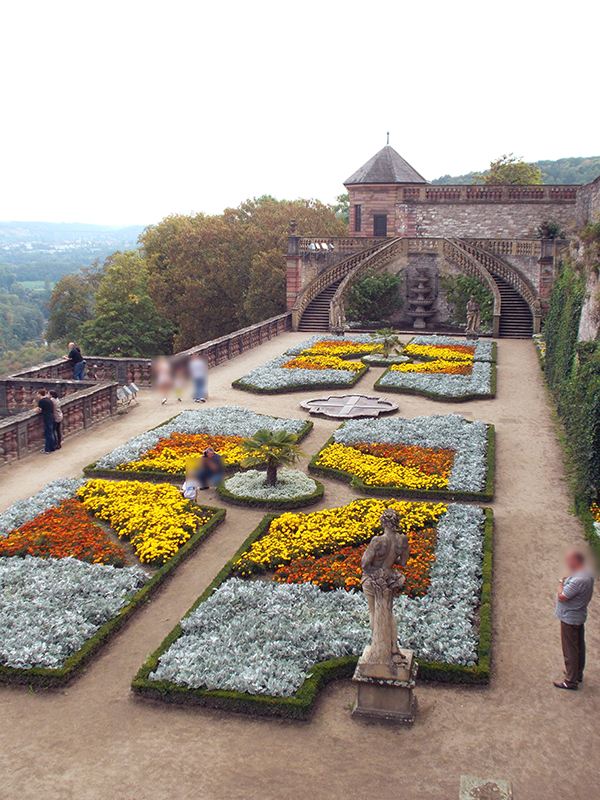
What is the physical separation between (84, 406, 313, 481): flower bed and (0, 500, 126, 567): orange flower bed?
2733 mm

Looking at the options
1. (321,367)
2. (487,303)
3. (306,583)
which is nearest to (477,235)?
(487,303)

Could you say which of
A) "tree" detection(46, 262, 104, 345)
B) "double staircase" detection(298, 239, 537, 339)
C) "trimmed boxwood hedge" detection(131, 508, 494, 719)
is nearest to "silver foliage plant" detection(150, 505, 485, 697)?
"trimmed boxwood hedge" detection(131, 508, 494, 719)

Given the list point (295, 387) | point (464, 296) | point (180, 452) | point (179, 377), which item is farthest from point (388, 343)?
point (180, 452)

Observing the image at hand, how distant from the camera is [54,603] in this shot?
1011cm

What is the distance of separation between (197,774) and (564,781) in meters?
3.52

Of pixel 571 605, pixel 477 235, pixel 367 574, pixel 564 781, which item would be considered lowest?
pixel 564 781

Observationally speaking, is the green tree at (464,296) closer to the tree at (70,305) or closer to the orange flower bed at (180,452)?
the orange flower bed at (180,452)

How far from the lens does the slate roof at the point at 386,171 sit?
159ft

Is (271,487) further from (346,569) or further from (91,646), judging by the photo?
(91,646)

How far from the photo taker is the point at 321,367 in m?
27.2

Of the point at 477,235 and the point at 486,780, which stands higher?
the point at 477,235

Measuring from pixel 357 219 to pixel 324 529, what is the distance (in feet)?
130

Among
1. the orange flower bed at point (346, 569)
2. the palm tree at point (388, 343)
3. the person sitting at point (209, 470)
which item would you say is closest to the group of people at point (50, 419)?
the person sitting at point (209, 470)

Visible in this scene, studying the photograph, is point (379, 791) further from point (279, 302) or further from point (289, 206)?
point (289, 206)
